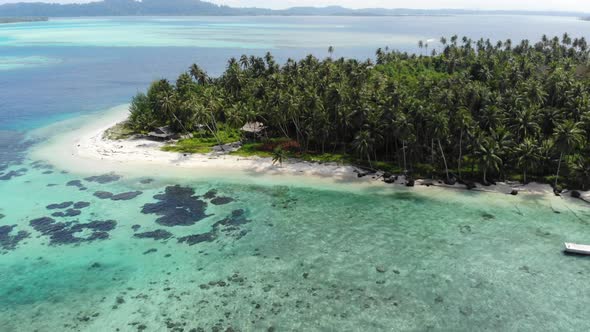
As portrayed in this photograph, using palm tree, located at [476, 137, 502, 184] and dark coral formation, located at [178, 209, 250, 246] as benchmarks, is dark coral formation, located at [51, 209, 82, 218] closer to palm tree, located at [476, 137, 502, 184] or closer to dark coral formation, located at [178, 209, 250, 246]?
dark coral formation, located at [178, 209, 250, 246]

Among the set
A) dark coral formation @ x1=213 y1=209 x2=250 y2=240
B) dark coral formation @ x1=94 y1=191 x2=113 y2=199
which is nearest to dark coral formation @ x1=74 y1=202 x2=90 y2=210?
dark coral formation @ x1=94 y1=191 x2=113 y2=199

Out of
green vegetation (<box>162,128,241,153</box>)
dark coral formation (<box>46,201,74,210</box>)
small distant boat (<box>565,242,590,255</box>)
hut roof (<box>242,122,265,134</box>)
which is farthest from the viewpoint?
hut roof (<box>242,122,265,134</box>)

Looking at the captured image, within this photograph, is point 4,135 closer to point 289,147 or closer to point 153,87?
point 153,87

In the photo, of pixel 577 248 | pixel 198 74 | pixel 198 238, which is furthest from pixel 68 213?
pixel 577 248

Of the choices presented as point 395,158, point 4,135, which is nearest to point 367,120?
point 395,158

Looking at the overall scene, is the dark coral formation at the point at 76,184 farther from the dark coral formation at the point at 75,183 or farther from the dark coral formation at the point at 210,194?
the dark coral formation at the point at 210,194

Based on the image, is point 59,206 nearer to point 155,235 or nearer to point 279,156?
point 155,235
